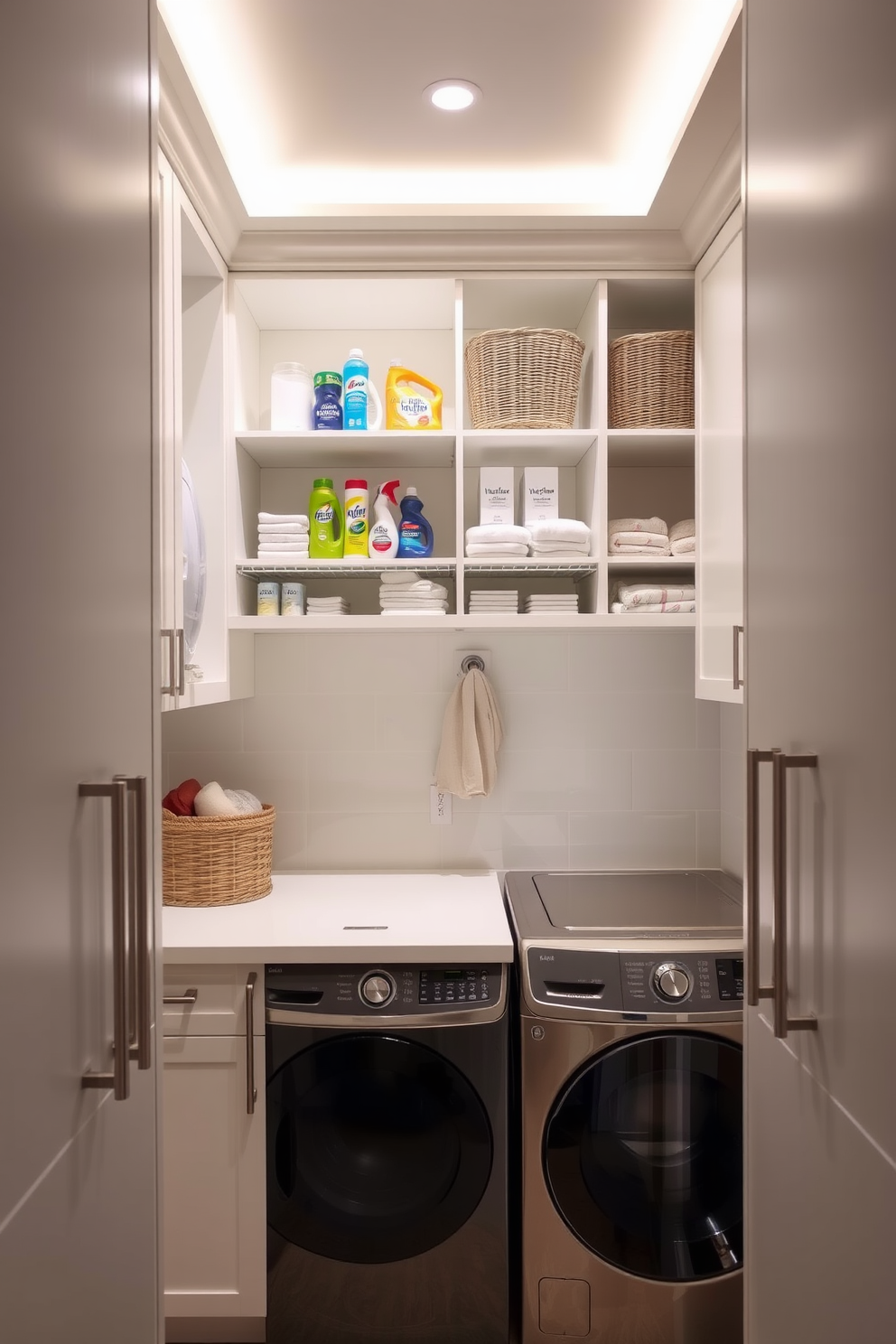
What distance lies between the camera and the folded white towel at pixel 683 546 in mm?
2086

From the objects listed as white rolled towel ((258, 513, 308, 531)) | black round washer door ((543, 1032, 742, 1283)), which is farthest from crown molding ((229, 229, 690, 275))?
black round washer door ((543, 1032, 742, 1283))

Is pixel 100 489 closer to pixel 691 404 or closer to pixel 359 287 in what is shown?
pixel 359 287

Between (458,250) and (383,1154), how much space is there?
6.49 ft

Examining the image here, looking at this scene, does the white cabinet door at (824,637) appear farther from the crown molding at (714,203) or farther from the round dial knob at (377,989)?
the round dial knob at (377,989)

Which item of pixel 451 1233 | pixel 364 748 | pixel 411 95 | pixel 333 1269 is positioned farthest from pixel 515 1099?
pixel 411 95

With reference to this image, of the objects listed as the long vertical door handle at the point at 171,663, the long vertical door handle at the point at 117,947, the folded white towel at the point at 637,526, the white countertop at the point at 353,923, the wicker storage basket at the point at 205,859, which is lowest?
the white countertop at the point at 353,923

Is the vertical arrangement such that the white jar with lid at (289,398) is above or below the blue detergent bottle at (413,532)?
above

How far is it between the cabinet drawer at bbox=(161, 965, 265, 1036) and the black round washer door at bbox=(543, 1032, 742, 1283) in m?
0.66

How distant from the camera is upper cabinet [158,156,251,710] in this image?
5.24ft

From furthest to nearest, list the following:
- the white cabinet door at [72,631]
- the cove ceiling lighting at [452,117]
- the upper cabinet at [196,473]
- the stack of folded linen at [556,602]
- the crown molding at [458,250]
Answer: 1. the stack of folded linen at [556,602]
2. the crown molding at [458,250]
3. the upper cabinet at [196,473]
4. the cove ceiling lighting at [452,117]
5. the white cabinet door at [72,631]

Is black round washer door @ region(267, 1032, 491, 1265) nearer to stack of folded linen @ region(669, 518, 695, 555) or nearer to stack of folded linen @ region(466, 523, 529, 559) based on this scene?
stack of folded linen @ region(466, 523, 529, 559)

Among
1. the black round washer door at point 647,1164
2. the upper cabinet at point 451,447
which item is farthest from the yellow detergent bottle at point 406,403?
the black round washer door at point 647,1164

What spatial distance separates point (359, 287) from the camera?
83.8 inches

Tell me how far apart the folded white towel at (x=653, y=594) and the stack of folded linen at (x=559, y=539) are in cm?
15
